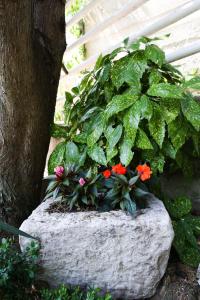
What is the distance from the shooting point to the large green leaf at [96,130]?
1799 mm

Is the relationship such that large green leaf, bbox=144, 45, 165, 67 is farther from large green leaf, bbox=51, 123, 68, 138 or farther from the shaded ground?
the shaded ground

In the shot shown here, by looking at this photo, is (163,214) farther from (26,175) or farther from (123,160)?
(26,175)

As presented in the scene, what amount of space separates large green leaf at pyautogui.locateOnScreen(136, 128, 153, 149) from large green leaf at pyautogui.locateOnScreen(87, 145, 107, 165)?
0.21 m

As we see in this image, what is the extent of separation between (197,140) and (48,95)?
95 cm

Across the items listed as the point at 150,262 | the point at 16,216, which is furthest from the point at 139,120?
the point at 16,216

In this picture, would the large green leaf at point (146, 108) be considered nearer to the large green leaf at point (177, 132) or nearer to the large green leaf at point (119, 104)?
the large green leaf at point (119, 104)

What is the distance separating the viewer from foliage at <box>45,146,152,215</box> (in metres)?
1.59

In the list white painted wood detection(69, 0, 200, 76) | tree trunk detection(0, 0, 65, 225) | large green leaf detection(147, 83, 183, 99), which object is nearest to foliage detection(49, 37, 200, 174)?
large green leaf detection(147, 83, 183, 99)

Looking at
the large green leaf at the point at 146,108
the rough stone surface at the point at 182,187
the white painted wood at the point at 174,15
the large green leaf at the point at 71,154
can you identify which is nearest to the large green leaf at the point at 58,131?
the large green leaf at the point at 71,154

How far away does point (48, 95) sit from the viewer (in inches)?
81.1

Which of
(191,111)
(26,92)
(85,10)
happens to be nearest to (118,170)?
(191,111)

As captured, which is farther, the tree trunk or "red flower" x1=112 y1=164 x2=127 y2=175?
the tree trunk

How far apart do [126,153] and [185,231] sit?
1.86ft

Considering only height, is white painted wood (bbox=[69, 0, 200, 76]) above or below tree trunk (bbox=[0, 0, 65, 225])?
above
